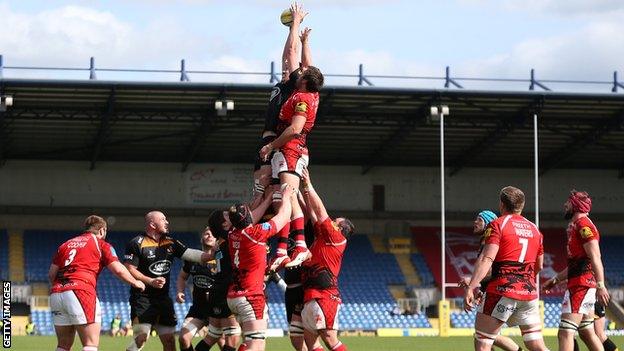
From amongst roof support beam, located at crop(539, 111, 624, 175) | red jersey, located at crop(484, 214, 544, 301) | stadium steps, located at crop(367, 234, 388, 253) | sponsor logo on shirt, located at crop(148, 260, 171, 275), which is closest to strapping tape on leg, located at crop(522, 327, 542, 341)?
red jersey, located at crop(484, 214, 544, 301)

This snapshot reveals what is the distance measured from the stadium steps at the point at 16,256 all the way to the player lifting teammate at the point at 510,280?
115 ft

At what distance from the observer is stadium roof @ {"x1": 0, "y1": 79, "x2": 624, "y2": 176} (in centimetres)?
4266

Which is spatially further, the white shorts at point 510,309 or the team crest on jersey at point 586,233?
the team crest on jersey at point 586,233

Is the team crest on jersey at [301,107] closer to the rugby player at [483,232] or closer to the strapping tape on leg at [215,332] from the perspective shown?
the rugby player at [483,232]

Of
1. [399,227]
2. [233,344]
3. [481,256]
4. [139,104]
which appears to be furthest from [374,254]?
[481,256]

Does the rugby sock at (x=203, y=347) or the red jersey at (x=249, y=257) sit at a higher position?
the red jersey at (x=249, y=257)

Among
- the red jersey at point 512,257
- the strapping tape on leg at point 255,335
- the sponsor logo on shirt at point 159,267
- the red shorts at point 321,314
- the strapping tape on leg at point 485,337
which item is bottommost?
the strapping tape on leg at point 255,335

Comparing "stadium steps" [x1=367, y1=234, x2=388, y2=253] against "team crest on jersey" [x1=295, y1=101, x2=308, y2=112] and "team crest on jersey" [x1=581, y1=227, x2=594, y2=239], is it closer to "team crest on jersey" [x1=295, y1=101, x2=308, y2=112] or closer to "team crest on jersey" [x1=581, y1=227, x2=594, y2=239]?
"team crest on jersey" [x1=581, y1=227, x2=594, y2=239]

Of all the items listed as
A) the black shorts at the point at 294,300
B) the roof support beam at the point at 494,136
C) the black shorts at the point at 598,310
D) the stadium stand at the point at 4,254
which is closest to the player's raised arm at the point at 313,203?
the black shorts at the point at 294,300

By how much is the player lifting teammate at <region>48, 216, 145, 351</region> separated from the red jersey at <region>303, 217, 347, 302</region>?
90.0 inches

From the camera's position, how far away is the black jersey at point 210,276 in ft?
57.8

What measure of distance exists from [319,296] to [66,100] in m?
29.8

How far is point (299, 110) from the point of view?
47.5 ft

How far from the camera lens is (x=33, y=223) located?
5025 cm
